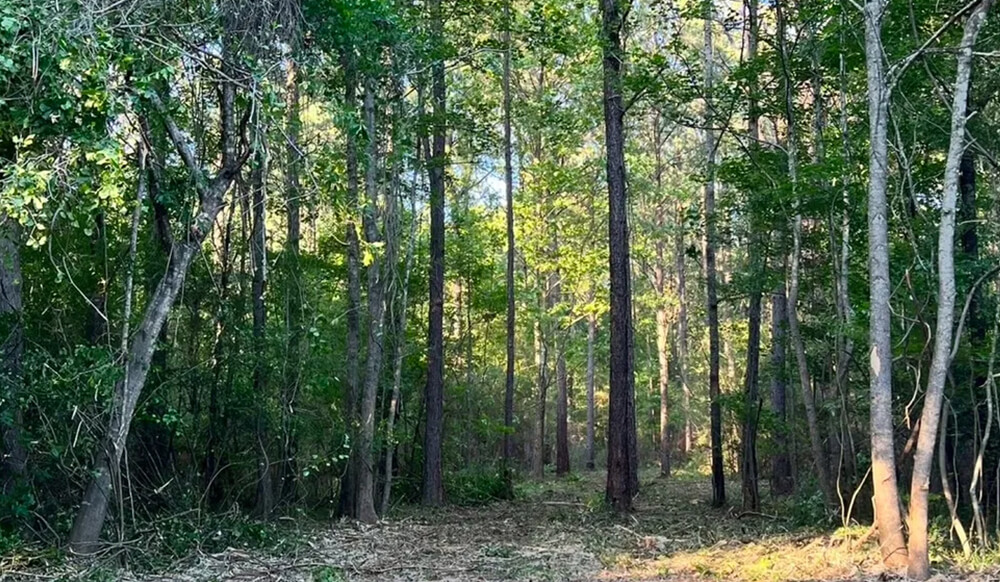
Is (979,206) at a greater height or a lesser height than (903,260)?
greater

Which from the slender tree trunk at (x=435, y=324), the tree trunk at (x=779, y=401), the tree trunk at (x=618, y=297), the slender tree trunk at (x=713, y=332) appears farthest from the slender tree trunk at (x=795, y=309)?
the slender tree trunk at (x=435, y=324)

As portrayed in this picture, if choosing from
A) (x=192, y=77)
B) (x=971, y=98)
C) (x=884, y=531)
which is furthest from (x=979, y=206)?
(x=192, y=77)

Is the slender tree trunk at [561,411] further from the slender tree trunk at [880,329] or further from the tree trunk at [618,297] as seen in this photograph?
the slender tree trunk at [880,329]

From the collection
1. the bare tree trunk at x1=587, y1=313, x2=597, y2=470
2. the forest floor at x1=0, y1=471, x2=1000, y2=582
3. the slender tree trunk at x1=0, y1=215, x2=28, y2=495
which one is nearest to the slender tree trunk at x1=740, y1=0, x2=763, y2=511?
the forest floor at x1=0, y1=471, x2=1000, y2=582

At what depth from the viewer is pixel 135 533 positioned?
734 centimetres

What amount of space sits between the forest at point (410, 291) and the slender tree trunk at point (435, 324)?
6cm

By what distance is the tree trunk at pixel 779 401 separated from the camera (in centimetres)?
1150

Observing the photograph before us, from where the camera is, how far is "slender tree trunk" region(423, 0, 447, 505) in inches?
490

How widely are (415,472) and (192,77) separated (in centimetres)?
849

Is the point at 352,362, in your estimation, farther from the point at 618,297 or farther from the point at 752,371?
the point at 752,371

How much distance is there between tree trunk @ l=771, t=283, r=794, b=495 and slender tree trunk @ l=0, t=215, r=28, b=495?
9.39 metres

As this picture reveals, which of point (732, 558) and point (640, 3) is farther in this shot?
point (640, 3)

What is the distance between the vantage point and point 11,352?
7.48 meters

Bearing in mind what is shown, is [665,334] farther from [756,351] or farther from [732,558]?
[732,558]
